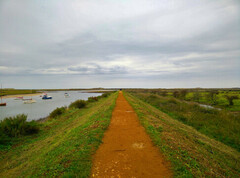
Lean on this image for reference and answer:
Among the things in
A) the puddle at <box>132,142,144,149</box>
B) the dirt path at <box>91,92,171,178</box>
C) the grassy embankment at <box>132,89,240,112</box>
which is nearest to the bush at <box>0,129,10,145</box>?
the dirt path at <box>91,92,171,178</box>

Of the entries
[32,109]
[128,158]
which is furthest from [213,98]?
[32,109]

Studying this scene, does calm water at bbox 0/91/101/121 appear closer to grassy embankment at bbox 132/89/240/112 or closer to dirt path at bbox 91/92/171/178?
dirt path at bbox 91/92/171/178

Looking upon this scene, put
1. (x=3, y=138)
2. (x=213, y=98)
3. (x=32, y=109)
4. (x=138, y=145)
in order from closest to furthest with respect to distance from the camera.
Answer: (x=138, y=145) < (x=3, y=138) < (x=32, y=109) < (x=213, y=98)

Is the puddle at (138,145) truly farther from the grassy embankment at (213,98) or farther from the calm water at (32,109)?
the grassy embankment at (213,98)

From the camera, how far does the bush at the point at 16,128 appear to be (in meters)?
11.3

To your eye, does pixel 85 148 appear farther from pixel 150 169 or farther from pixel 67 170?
pixel 150 169

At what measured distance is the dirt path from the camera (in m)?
3.99

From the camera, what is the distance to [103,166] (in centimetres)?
428

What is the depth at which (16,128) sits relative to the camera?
11.8 metres

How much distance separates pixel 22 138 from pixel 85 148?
30.9ft

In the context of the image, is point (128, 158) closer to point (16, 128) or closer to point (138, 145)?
point (138, 145)

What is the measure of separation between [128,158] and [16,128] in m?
12.1

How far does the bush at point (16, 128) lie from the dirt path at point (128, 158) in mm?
9709

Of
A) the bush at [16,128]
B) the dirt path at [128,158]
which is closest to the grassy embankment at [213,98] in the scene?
the dirt path at [128,158]
